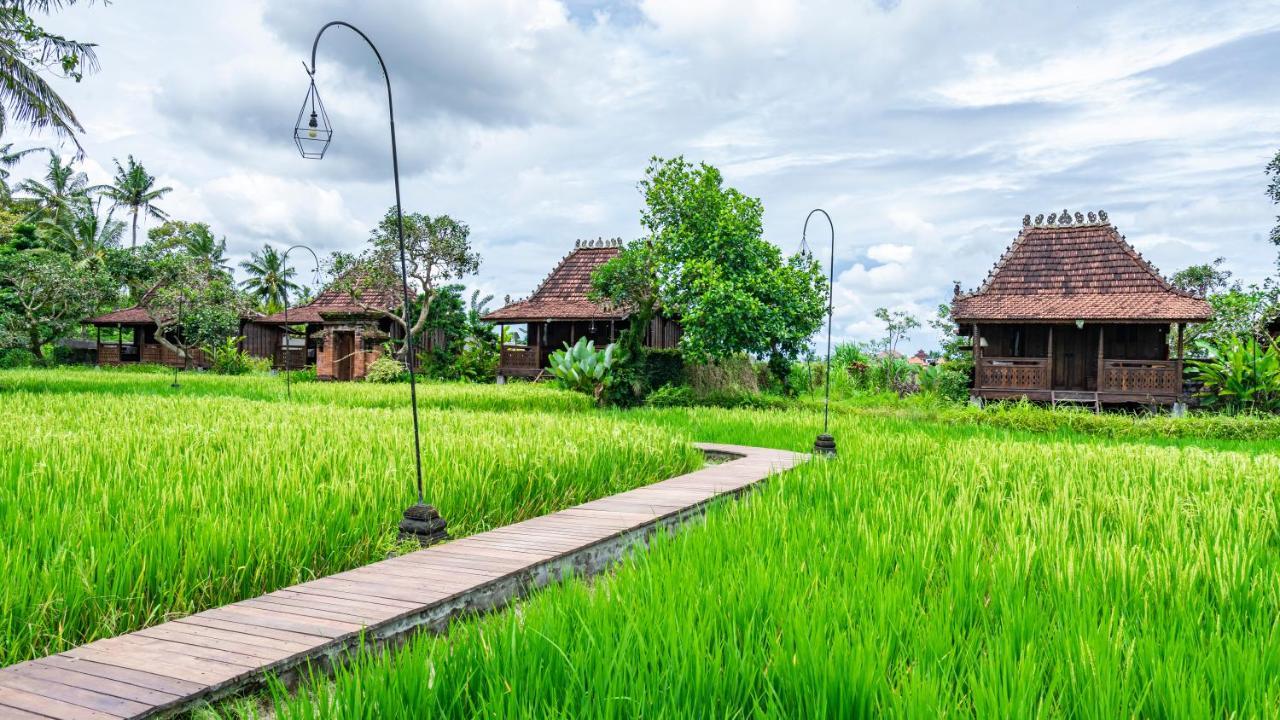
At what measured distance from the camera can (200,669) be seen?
96.9 inches

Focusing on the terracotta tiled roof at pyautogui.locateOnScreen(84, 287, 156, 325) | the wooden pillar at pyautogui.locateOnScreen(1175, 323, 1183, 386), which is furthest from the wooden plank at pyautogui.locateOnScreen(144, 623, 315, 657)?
the terracotta tiled roof at pyautogui.locateOnScreen(84, 287, 156, 325)


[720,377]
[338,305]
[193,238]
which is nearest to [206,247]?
[193,238]

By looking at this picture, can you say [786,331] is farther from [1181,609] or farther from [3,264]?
[3,264]

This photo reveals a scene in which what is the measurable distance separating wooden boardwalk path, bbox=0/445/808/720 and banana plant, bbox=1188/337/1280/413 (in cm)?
1468

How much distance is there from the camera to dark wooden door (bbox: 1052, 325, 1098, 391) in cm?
1819

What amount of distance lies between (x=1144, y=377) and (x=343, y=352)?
72.4 ft

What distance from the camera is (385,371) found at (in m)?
22.3

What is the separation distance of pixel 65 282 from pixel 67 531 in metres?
17.5

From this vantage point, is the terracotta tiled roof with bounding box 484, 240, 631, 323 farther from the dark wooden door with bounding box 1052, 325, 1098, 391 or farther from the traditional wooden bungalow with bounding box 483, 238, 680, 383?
the dark wooden door with bounding box 1052, 325, 1098, 391

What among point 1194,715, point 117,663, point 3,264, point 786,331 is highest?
point 3,264

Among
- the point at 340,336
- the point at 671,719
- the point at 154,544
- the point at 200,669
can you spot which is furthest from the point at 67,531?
the point at 340,336

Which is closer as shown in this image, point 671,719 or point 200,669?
point 671,719

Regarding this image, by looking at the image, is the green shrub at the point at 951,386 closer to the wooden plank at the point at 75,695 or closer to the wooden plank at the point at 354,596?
the wooden plank at the point at 354,596

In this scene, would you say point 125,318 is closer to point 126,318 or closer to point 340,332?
point 126,318
